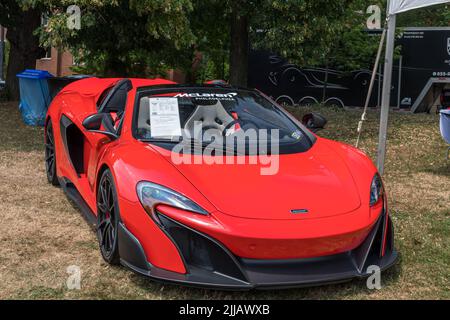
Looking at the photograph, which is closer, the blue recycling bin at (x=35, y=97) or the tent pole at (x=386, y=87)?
the tent pole at (x=386, y=87)

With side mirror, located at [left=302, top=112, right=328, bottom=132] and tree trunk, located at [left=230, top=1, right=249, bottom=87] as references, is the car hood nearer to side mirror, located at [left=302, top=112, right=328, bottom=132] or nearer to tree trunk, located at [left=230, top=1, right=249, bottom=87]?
side mirror, located at [left=302, top=112, right=328, bottom=132]

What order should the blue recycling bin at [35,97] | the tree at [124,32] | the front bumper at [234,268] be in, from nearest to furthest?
the front bumper at [234,268]
the tree at [124,32]
the blue recycling bin at [35,97]

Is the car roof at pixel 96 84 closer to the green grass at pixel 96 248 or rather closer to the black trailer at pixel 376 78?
the green grass at pixel 96 248

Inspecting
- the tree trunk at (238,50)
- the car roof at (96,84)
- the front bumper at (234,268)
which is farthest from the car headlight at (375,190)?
the tree trunk at (238,50)

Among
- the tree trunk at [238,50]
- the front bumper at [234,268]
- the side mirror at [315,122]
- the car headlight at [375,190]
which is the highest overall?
the tree trunk at [238,50]

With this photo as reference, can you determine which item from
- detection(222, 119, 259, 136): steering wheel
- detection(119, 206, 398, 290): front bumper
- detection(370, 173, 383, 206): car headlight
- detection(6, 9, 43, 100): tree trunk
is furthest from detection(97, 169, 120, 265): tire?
detection(6, 9, 43, 100): tree trunk

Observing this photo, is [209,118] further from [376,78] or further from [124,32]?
[376,78]

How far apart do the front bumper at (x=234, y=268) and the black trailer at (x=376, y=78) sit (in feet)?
47.0

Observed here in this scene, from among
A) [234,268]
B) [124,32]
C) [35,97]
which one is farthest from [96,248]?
[35,97]

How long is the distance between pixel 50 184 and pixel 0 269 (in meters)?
2.51

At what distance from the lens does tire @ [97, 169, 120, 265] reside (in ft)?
11.9

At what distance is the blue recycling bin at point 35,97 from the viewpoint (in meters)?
10.8

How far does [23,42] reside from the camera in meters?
13.4

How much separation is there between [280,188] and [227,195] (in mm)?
349
